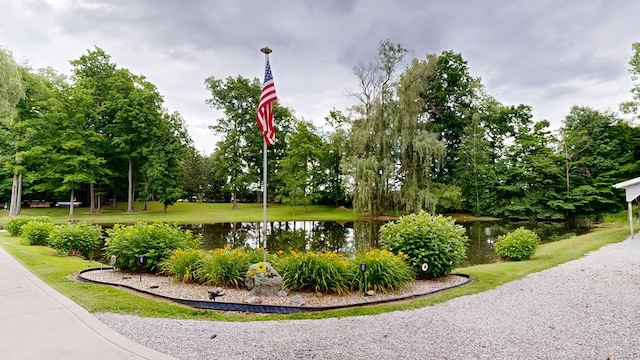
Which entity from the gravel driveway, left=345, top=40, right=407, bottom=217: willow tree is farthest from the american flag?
left=345, top=40, right=407, bottom=217: willow tree

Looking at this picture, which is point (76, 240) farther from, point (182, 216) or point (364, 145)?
point (364, 145)

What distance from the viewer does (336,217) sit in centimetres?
2712

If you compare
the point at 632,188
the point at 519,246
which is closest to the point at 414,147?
the point at 632,188

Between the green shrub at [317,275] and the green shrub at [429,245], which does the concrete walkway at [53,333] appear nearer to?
the green shrub at [317,275]

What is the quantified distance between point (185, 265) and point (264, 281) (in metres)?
2.07

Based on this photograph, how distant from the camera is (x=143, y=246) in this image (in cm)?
752

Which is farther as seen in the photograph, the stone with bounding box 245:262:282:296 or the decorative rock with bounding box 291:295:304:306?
the stone with bounding box 245:262:282:296

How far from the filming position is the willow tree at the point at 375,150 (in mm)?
22375

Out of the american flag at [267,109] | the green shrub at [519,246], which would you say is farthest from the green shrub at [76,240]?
the green shrub at [519,246]

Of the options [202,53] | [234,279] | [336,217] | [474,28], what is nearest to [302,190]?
[336,217]

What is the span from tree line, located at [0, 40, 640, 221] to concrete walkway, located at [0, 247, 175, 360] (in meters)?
18.0

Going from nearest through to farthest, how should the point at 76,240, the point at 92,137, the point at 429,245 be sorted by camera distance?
the point at 429,245 → the point at 76,240 → the point at 92,137

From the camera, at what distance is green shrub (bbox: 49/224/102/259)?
32.2 feet

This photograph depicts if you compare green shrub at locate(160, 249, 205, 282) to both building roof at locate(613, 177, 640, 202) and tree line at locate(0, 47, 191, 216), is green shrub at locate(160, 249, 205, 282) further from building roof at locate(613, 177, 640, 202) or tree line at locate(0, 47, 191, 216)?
tree line at locate(0, 47, 191, 216)
